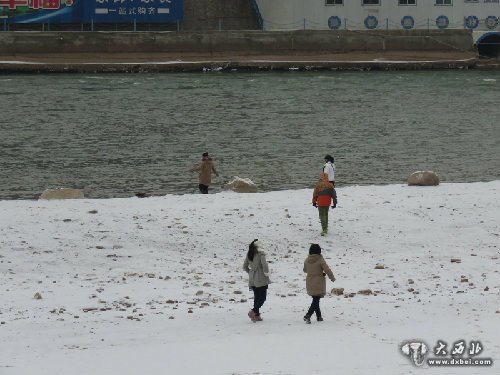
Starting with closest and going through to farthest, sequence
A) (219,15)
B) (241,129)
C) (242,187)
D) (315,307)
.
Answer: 1. (315,307)
2. (242,187)
3. (241,129)
4. (219,15)

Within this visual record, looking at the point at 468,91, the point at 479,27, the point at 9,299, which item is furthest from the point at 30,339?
the point at 479,27

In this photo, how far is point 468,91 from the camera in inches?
2623

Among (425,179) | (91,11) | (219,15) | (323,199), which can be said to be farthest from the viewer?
(219,15)

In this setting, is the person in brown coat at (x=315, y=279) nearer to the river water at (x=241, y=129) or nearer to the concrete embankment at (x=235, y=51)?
the river water at (x=241, y=129)

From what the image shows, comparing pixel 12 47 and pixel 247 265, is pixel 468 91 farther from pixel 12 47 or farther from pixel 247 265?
pixel 247 265

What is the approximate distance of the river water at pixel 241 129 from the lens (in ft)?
126

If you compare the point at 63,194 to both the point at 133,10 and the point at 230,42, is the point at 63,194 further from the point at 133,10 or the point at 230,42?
the point at 133,10

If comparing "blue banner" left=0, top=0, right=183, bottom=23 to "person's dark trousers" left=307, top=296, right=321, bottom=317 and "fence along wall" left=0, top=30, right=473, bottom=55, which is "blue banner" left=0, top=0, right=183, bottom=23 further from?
"person's dark trousers" left=307, top=296, right=321, bottom=317

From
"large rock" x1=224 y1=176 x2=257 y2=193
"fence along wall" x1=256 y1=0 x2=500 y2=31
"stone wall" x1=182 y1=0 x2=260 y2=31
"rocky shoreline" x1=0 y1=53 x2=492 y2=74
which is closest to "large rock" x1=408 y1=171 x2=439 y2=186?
"large rock" x1=224 y1=176 x2=257 y2=193

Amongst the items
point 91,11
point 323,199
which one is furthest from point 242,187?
point 91,11

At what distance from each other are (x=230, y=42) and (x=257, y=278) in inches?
2525

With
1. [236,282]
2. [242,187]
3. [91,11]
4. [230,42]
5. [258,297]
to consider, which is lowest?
[236,282]

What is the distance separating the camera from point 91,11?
274 ft

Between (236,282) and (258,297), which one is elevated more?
(258,297)
